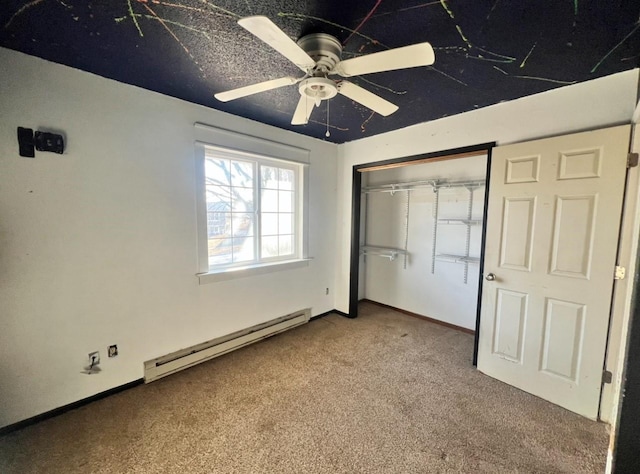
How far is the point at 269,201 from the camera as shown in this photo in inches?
122

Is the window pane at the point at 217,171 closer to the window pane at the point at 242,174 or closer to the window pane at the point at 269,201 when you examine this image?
the window pane at the point at 242,174

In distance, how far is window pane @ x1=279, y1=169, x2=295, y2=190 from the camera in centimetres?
321

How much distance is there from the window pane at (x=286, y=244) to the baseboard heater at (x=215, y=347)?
0.76 meters

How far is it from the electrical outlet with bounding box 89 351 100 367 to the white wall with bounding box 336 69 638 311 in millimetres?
3165

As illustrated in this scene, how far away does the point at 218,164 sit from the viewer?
2.63m

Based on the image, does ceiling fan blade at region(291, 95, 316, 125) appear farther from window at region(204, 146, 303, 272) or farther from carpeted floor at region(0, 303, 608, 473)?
carpeted floor at region(0, 303, 608, 473)

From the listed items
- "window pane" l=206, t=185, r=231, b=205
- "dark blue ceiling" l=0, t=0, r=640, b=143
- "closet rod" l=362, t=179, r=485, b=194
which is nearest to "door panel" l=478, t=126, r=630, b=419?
"dark blue ceiling" l=0, t=0, r=640, b=143

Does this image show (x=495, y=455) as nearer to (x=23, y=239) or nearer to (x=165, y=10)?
(x=165, y=10)

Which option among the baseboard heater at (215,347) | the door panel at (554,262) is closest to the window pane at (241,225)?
the baseboard heater at (215,347)

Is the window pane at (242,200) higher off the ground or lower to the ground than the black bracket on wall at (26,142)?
lower

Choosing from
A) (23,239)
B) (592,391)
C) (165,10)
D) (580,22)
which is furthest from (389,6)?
(592,391)

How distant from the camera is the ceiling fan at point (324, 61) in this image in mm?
1082

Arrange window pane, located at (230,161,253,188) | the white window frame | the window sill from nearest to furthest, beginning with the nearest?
the white window frame → the window sill → window pane, located at (230,161,253,188)

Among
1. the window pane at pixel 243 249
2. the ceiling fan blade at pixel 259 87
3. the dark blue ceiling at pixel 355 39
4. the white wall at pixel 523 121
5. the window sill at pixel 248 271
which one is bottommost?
the window sill at pixel 248 271
